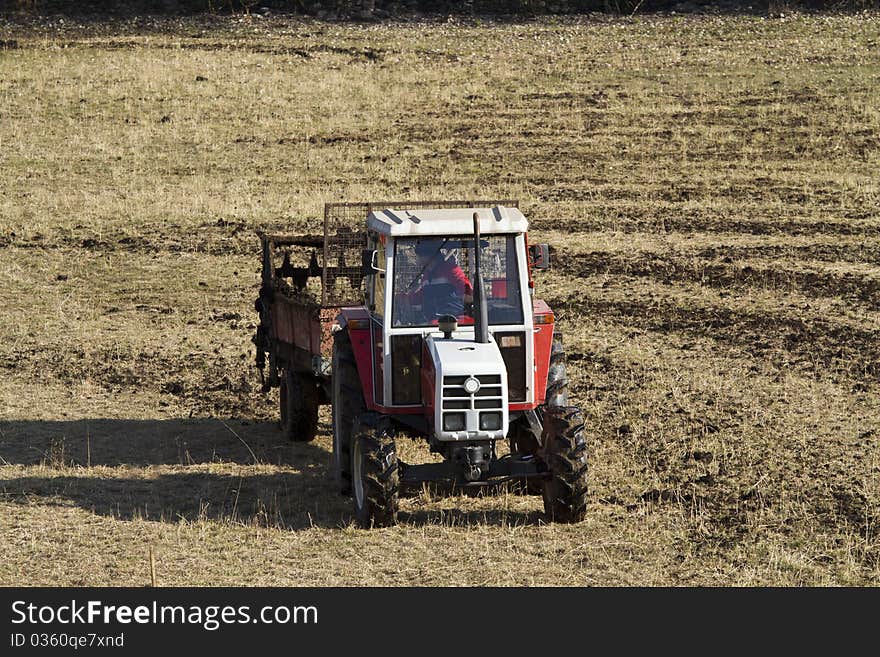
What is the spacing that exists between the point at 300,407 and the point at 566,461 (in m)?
4.09

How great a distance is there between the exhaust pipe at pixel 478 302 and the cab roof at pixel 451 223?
0.28m

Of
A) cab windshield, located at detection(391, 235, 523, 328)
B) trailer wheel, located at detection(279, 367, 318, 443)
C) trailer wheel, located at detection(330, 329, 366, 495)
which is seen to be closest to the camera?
cab windshield, located at detection(391, 235, 523, 328)

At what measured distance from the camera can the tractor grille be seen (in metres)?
10.2

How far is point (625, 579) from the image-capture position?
987cm

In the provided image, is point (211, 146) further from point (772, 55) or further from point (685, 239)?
point (772, 55)

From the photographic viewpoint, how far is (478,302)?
33.9 ft

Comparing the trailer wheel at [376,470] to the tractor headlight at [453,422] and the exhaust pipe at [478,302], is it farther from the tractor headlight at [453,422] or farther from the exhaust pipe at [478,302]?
the exhaust pipe at [478,302]

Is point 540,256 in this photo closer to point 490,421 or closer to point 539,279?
point 490,421

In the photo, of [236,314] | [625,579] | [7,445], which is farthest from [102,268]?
[625,579]

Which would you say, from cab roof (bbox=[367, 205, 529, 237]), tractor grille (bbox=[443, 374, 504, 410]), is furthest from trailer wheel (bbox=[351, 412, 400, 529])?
cab roof (bbox=[367, 205, 529, 237])

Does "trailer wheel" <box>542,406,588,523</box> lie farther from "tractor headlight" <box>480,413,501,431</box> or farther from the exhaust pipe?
the exhaust pipe

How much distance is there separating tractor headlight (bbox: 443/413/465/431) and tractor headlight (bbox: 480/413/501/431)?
145 millimetres

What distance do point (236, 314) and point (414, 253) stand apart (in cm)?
981

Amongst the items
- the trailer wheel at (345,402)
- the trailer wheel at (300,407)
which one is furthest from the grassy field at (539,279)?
the trailer wheel at (345,402)
